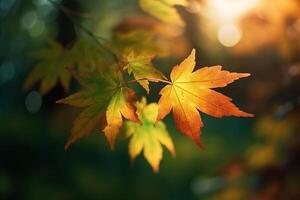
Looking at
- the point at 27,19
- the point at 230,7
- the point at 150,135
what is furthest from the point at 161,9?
the point at 27,19

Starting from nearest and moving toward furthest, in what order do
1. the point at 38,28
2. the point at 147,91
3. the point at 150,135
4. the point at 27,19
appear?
the point at 147,91 → the point at 150,135 → the point at 27,19 → the point at 38,28

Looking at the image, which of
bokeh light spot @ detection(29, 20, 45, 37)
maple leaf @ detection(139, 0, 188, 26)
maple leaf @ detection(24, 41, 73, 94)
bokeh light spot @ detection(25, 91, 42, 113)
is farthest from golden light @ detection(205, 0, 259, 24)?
bokeh light spot @ detection(29, 20, 45, 37)

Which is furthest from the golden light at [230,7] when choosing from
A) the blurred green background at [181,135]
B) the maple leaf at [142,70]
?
the maple leaf at [142,70]

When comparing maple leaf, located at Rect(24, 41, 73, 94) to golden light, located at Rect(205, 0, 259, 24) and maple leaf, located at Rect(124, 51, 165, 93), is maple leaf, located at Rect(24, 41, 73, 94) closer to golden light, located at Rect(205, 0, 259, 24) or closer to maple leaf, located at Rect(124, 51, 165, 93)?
maple leaf, located at Rect(124, 51, 165, 93)

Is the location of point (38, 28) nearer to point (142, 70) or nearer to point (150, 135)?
point (150, 135)

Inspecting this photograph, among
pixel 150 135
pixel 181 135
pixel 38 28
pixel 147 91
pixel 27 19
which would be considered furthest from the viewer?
pixel 38 28

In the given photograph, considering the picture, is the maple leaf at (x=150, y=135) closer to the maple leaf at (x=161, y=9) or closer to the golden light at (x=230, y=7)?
the maple leaf at (x=161, y=9)

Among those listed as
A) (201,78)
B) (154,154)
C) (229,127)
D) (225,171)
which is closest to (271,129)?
(225,171)
